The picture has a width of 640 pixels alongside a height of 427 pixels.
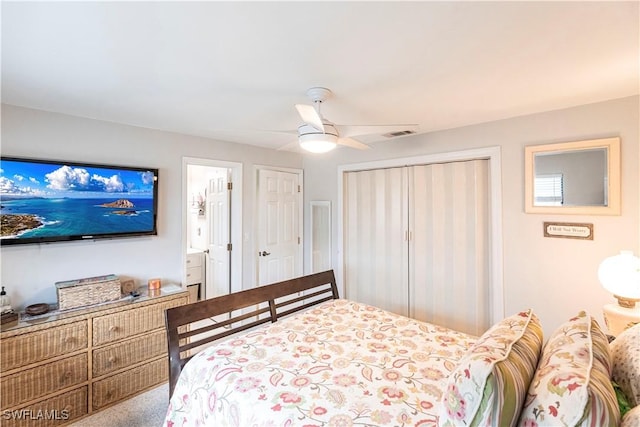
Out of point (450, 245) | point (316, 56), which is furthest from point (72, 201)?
point (450, 245)

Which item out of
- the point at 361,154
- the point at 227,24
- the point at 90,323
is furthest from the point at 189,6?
the point at 361,154

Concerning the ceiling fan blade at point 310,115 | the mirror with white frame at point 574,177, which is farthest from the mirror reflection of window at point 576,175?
the ceiling fan blade at point 310,115

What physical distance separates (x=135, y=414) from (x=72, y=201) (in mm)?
1725

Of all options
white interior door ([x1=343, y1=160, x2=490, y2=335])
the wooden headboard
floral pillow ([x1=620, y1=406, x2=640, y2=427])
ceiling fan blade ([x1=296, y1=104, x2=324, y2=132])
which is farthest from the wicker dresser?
floral pillow ([x1=620, y1=406, x2=640, y2=427])

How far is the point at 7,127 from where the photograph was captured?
7.12 feet

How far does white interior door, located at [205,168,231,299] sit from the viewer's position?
12.2 ft

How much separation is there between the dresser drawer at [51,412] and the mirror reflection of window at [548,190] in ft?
12.6

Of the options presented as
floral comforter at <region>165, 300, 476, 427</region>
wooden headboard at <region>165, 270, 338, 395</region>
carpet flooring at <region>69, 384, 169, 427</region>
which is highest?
wooden headboard at <region>165, 270, 338, 395</region>

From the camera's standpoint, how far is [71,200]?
94.7 inches

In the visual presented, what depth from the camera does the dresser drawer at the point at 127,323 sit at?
2268 mm

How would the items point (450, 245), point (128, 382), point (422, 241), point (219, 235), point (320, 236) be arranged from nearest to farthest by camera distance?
point (128, 382) < point (450, 245) < point (422, 241) < point (219, 235) < point (320, 236)

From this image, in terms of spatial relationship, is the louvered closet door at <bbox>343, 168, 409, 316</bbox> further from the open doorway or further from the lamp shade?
the lamp shade

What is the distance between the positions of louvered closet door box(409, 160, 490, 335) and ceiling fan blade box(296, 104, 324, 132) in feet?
6.06

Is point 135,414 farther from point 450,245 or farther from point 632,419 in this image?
point 450,245
